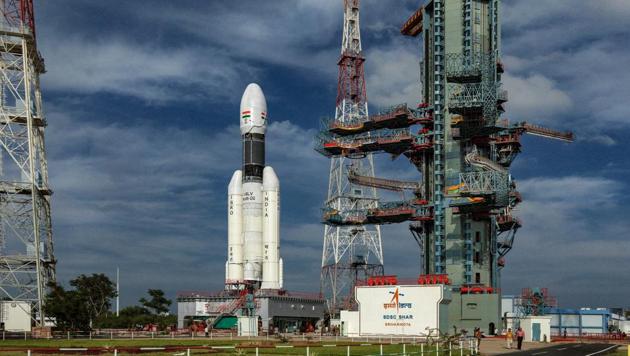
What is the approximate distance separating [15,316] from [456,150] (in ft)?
192

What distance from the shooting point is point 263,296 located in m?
125

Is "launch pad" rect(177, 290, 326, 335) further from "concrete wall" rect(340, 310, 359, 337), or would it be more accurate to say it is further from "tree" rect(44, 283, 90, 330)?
"tree" rect(44, 283, 90, 330)

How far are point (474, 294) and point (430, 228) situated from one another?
15293 millimetres

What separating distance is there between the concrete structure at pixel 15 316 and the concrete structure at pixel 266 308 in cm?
3662

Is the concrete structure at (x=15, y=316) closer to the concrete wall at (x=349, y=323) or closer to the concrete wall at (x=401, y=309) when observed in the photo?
the concrete wall at (x=349, y=323)

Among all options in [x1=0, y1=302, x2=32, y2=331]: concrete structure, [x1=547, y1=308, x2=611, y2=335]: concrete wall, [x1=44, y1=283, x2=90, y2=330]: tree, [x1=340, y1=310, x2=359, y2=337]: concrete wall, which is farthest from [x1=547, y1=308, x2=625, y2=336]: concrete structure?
[x1=0, y1=302, x2=32, y2=331]: concrete structure

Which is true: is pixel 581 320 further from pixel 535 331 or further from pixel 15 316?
pixel 15 316

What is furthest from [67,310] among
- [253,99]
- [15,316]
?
[253,99]

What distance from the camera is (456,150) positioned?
356 feet

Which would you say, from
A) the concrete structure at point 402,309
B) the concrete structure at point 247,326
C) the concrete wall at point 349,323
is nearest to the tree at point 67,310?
the concrete structure at point 247,326

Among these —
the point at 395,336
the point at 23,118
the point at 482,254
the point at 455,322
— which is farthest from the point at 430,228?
the point at 23,118

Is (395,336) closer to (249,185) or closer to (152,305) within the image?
(249,185)

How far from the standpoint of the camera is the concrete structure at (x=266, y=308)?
12450cm

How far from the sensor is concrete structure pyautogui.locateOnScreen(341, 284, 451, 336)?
8212cm
